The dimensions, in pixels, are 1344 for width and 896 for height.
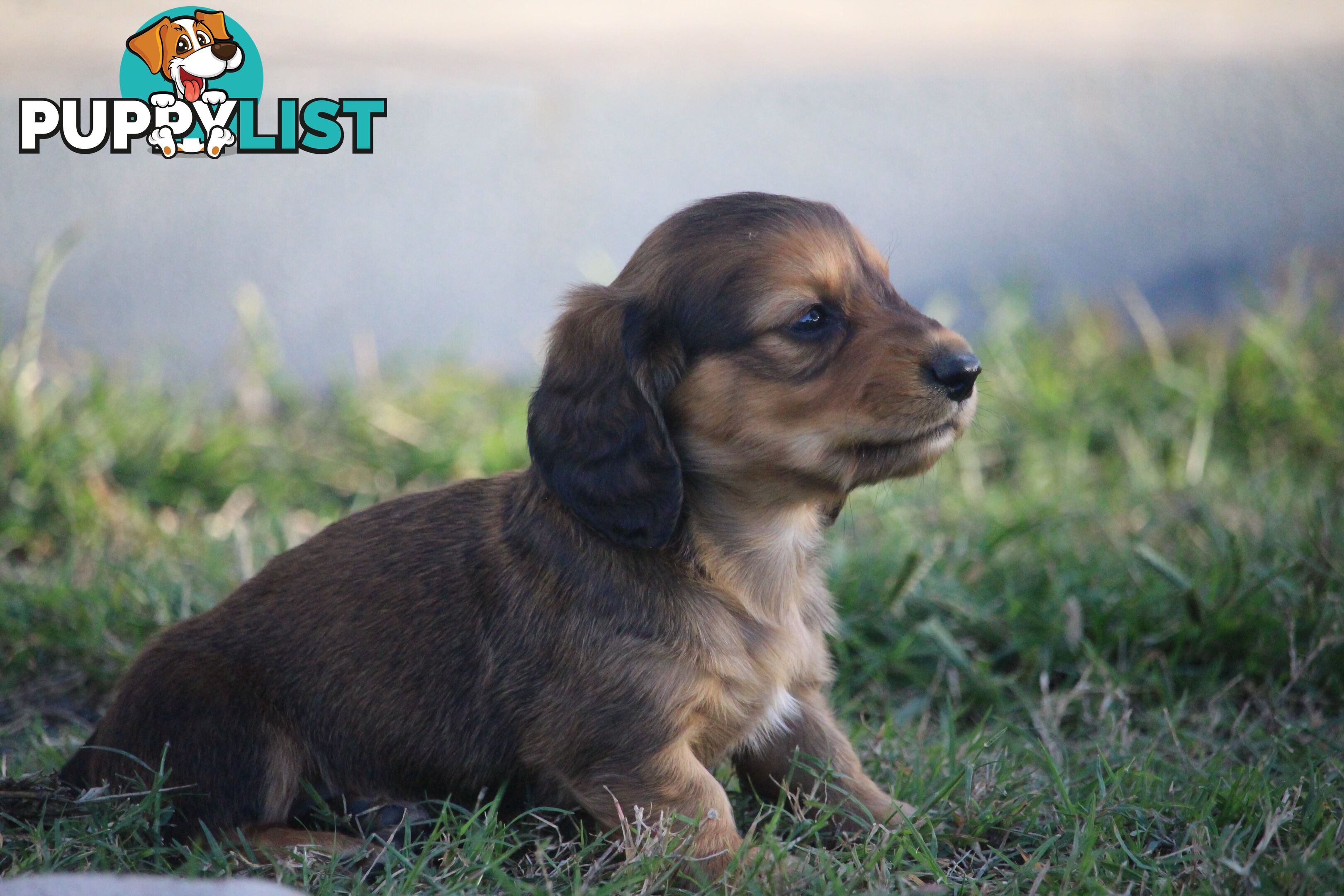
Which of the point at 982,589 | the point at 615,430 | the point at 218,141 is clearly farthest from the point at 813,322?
the point at 218,141

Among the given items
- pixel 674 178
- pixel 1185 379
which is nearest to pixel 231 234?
pixel 674 178

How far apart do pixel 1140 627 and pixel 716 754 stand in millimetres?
1897

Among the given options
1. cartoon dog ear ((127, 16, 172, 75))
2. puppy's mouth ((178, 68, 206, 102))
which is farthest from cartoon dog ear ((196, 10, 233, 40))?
puppy's mouth ((178, 68, 206, 102))

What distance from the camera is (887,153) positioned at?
784 cm

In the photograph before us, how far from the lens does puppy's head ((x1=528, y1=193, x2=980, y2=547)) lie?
296cm

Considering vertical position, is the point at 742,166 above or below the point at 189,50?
below

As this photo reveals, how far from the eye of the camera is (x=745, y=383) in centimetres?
301

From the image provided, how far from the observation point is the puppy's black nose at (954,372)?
292 cm

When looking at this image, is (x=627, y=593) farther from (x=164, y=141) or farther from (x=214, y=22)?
(x=164, y=141)

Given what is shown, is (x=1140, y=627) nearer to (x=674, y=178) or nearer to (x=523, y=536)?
(x=523, y=536)

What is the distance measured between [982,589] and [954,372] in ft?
6.34

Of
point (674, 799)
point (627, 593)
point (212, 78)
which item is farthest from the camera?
point (212, 78)

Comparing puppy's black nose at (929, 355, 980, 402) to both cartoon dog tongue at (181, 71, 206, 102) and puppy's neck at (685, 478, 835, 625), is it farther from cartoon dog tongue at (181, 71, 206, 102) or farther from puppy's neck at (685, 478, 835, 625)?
cartoon dog tongue at (181, 71, 206, 102)

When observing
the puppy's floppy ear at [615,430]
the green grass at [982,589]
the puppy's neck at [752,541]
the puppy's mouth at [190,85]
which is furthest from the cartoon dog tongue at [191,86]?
the puppy's neck at [752,541]
